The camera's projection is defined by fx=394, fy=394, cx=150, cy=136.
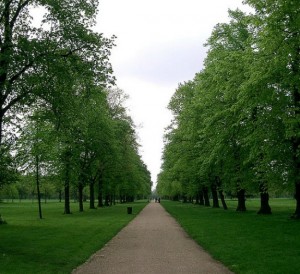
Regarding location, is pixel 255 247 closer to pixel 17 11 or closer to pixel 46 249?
pixel 46 249

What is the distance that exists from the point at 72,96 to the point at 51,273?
31.1ft

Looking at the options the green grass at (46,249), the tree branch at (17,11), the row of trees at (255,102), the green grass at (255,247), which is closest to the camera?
the green grass at (255,247)

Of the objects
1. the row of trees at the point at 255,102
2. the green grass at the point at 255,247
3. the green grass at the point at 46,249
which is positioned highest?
the row of trees at the point at 255,102

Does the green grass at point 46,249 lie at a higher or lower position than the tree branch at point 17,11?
lower

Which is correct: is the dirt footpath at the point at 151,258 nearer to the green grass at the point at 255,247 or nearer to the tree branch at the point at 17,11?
the green grass at the point at 255,247

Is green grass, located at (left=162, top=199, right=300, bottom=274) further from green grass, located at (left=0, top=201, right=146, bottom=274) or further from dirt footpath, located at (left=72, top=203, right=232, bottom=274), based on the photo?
green grass, located at (left=0, top=201, right=146, bottom=274)

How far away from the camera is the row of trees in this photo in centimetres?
1955

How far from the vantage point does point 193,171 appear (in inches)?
1829

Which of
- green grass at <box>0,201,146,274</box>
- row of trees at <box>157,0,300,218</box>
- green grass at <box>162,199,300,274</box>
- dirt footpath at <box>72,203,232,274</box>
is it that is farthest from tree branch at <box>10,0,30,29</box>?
green grass at <box>162,199,300,274</box>

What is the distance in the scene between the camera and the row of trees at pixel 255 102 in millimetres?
19547

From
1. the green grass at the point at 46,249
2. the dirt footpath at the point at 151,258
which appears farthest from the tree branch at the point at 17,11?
the dirt footpath at the point at 151,258

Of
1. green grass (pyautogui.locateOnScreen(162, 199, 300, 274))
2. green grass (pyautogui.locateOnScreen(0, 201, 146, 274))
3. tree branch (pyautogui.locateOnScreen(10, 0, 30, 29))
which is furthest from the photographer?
tree branch (pyautogui.locateOnScreen(10, 0, 30, 29))

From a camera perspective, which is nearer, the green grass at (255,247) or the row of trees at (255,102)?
the green grass at (255,247)

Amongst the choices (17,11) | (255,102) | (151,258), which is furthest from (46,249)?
(255,102)
